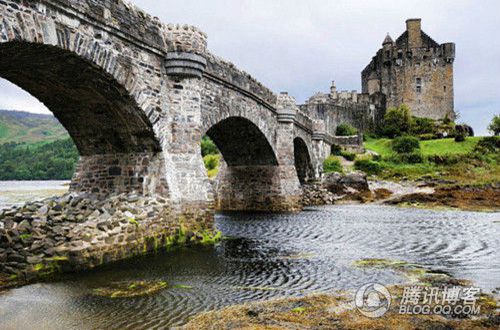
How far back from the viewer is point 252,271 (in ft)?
28.5

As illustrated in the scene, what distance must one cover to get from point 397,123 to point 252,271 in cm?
4434

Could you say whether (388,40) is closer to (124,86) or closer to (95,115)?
(95,115)

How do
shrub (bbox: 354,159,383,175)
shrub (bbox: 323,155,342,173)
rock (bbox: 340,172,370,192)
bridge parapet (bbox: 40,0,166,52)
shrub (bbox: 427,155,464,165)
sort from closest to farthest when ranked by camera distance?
bridge parapet (bbox: 40,0,166,52) < rock (bbox: 340,172,370,192) < shrub (bbox: 323,155,342,173) < shrub (bbox: 354,159,383,175) < shrub (bbox: 427,155,464,165)

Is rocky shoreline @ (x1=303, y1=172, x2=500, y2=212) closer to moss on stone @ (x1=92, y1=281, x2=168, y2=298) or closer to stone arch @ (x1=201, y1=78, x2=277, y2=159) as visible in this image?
stone arch @ (x1=201, y1=78, x2=277, y2=159)

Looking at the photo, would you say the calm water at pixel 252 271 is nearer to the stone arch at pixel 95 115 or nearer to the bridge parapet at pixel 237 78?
the stone arch at pixel 95 115

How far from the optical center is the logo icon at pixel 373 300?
18.6 ft

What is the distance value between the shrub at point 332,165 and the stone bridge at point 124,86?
57.0ft

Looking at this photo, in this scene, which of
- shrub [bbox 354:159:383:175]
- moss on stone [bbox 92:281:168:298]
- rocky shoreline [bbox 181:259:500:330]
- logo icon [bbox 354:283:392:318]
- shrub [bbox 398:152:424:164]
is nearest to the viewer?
rocky shoreline [bbox 181:259:500:330]

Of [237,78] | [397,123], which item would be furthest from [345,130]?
[237,78]

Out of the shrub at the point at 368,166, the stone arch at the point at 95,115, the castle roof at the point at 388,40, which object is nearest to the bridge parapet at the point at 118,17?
the stone arch at the point at 95,115

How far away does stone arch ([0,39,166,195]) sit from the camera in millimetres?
9297

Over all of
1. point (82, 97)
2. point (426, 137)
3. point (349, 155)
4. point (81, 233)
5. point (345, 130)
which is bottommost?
point (81, 233)

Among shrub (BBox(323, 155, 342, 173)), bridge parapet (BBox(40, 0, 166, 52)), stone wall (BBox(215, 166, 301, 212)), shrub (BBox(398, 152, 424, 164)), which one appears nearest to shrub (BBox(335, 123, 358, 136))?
shrub (BBox(398, 152, 424, 164))

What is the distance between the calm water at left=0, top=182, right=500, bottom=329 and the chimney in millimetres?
43789
